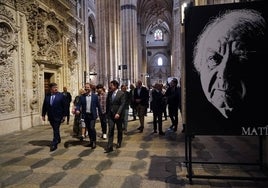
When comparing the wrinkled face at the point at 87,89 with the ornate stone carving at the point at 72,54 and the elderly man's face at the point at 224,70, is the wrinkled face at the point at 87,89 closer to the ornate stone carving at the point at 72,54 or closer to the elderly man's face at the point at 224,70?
the elderly man's face at the point at 224,70

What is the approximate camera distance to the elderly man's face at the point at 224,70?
154 inches

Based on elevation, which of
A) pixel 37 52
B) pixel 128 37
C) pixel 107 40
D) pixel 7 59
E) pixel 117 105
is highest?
pixel 128 37

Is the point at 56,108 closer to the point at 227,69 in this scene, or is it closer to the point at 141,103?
the point at 141,103

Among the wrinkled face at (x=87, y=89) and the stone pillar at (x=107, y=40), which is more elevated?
the stone pillar at (x=107, y=40)

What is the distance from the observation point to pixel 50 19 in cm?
1251

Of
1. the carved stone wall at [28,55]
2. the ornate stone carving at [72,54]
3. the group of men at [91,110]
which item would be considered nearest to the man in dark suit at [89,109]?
the group of men at [91,110]

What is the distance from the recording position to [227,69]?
3971 millimetres

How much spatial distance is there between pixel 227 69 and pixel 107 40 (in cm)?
2102

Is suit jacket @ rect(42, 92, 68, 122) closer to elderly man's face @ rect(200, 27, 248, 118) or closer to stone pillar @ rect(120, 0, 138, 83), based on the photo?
elderly man's face @ rect(200, 27, 248, 118)

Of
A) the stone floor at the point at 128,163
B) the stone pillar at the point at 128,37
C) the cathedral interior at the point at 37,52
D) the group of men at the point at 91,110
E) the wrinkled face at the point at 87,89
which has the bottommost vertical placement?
the stone floor at the point at 128,163

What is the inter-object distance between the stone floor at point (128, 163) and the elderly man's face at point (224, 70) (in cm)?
125

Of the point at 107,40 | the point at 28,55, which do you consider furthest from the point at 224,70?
the point at 107,40

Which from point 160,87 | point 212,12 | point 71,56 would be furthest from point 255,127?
point 71,56

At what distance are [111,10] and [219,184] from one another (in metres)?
23.3
